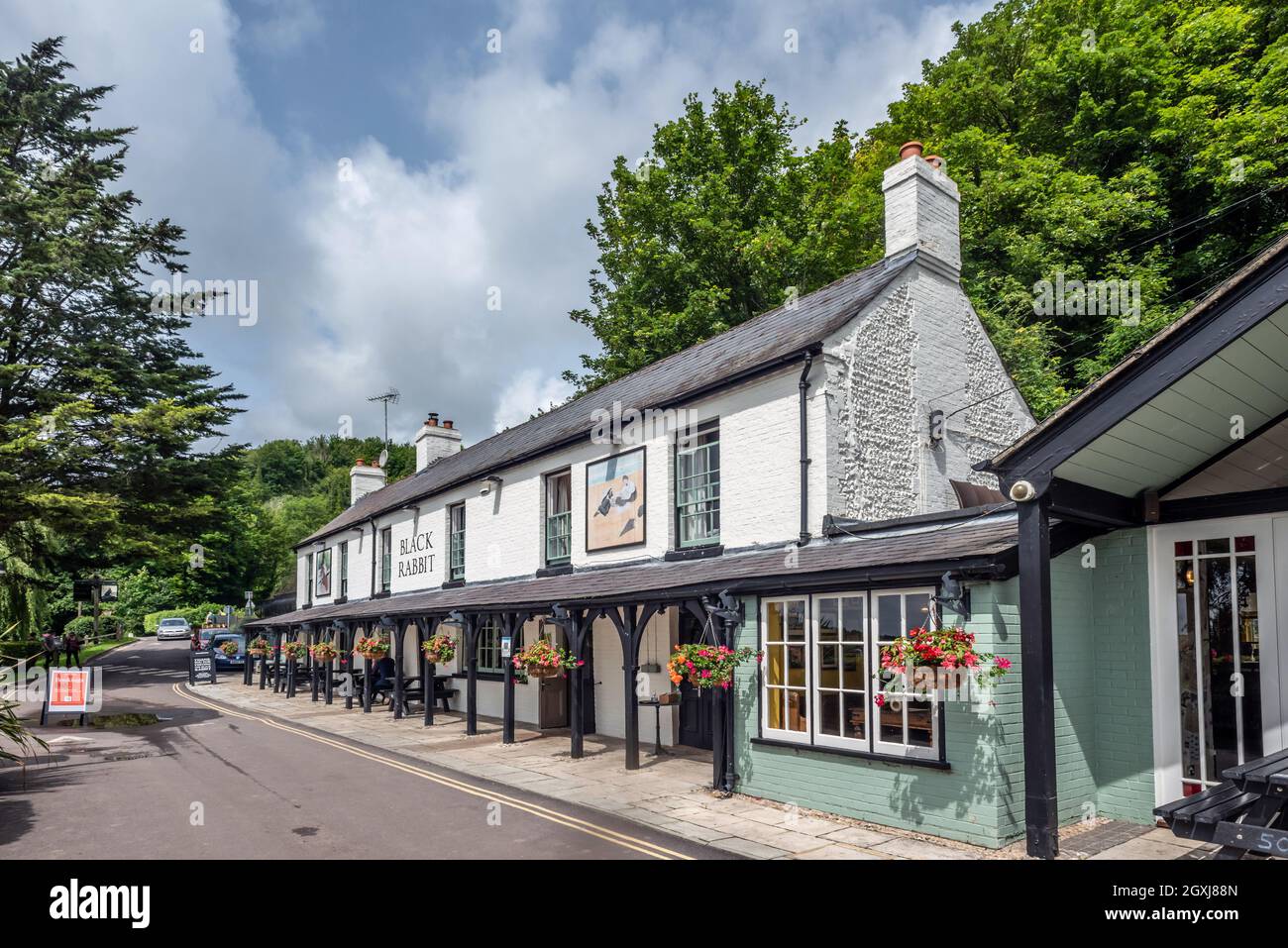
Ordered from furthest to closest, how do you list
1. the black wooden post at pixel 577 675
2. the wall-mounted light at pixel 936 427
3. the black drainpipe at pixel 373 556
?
the black drainpipe at pixel 373 556 → the black wooden post at pixel 577 675 → the wall-mounted light at pixel 936 427

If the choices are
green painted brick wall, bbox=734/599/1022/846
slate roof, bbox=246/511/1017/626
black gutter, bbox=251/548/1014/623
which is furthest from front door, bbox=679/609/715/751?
green painted brick wall, bbox=734/599/1022/846

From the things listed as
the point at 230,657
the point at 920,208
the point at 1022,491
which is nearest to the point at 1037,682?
the point at 1022,491

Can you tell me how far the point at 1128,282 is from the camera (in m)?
19.1

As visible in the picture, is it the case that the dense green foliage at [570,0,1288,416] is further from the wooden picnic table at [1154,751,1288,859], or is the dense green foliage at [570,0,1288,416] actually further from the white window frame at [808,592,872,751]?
the wooden picnic table at [1154,751,1288,859]

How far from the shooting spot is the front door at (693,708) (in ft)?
44.4

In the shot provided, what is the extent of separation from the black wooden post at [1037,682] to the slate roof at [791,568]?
446mm

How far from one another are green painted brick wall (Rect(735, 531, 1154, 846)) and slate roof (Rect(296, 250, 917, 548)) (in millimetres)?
4575

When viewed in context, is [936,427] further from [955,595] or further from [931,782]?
[931,782]

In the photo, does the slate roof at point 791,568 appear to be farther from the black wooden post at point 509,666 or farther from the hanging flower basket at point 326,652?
the hanging flower basket at point 326,652

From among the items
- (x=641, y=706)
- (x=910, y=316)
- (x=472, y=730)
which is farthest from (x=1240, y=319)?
(x=472, y=730)

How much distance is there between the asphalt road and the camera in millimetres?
8008

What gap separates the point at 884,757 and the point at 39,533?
1221 inches

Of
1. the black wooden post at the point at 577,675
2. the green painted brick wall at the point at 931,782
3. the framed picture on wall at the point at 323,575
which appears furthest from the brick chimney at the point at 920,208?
the framed picture on wall at the point at 323,575
